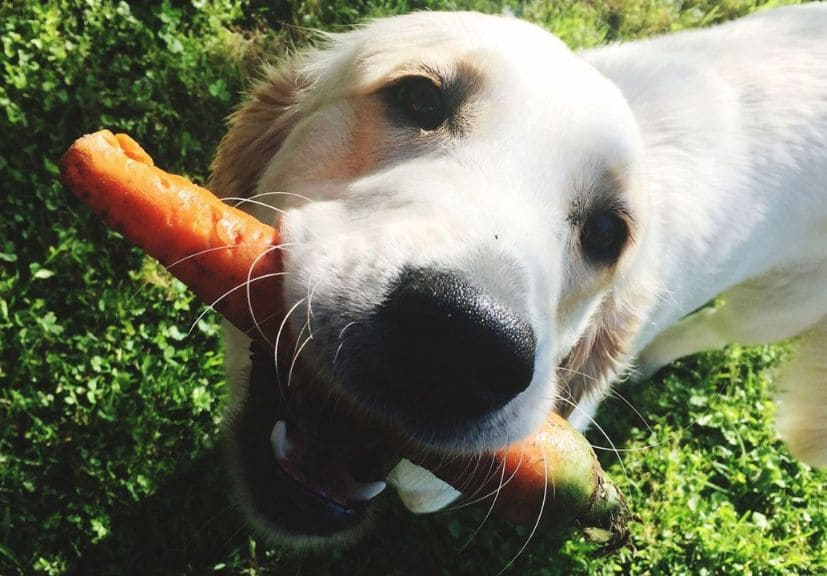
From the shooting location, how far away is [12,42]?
419cm

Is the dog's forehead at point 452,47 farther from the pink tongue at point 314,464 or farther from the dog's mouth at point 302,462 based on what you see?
the pink tongue at point 314,464

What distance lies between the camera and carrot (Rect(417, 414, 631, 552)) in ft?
7.49

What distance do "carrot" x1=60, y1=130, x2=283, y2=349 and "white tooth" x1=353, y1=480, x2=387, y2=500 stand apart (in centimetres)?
66

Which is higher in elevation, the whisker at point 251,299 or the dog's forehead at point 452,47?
the dog's forehead at point 452,47

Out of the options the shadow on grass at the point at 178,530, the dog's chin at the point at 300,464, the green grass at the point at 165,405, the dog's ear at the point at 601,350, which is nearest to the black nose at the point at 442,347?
the dog's chin at the point at 300,464

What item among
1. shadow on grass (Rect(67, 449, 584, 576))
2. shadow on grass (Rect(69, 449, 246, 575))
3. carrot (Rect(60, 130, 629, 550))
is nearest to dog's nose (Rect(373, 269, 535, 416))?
carrot (Rect(60, 130, 629, 550))

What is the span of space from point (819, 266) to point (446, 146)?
280cm

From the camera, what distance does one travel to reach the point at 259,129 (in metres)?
3.18

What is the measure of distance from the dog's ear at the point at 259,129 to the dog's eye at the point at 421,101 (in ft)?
2.23

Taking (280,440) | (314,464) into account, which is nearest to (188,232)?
(280,440)

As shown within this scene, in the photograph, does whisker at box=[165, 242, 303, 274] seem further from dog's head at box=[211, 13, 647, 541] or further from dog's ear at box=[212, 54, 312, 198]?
dog's ear at box=[212, 54, 312, 198]

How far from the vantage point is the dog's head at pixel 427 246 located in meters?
1.81

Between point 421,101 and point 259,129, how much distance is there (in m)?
1.03

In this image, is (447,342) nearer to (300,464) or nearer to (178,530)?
(300,464)
